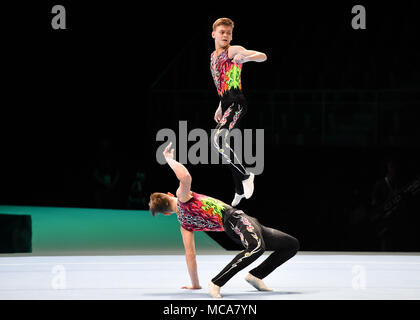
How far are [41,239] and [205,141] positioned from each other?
8.81 ft

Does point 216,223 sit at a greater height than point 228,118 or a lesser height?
lesser

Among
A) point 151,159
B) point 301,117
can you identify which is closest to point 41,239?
point 151,159

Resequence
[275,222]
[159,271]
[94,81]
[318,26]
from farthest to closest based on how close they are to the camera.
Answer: [94,81], [318,26], [275,222], [159,271]

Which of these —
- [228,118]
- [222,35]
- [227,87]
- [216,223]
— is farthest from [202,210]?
[222,35]

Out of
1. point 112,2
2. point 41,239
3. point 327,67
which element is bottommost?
point 41,239

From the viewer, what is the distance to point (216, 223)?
6488 millimetres

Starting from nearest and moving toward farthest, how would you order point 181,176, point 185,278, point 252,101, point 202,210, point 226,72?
point 181,176, point 202,210, point 226,72, point 185,278, point 252,101

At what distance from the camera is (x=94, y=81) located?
14.0m

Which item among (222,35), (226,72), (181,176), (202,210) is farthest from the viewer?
(226,72)

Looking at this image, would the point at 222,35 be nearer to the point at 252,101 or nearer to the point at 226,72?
the point at 226,72

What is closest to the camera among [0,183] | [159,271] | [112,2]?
[159,271]

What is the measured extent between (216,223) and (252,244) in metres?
0.37

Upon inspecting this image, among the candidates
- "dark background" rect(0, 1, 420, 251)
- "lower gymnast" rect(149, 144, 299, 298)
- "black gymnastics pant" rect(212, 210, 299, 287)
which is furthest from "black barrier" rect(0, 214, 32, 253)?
"black gymnastics pant" rect(212, 210, 299, 287)

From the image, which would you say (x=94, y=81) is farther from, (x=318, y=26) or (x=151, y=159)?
(x=318, y=26)
